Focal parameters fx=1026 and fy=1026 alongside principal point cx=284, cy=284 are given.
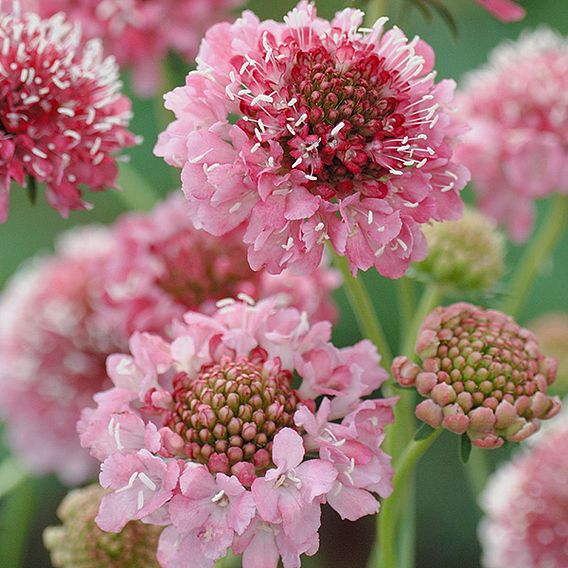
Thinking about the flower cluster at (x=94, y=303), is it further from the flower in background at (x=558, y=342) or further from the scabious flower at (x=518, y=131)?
the flower in background at (x=558, y=342)

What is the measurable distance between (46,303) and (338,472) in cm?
59

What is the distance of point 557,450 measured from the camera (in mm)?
912

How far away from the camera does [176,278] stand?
0.96 meters

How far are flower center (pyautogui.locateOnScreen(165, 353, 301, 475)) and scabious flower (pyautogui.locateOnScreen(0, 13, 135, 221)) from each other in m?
0.16

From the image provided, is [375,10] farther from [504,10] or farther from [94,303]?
[94,303]

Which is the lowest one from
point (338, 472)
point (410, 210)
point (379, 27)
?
point (338, 472)

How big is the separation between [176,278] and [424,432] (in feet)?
1.27

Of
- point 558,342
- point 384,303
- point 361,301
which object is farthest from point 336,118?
point 384,303

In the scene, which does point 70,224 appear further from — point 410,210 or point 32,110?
point 410,210

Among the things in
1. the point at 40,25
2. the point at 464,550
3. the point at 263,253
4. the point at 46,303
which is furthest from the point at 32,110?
the point at 464,550

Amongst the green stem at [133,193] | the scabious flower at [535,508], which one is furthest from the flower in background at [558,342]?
the green stem at [133,193]

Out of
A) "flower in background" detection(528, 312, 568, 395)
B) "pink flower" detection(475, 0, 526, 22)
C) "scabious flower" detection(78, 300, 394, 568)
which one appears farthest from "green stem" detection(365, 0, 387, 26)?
"flower in background" detection(528, 312, 568, 395)

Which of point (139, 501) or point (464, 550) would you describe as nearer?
point (139, 501)

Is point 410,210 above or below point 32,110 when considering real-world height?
below
